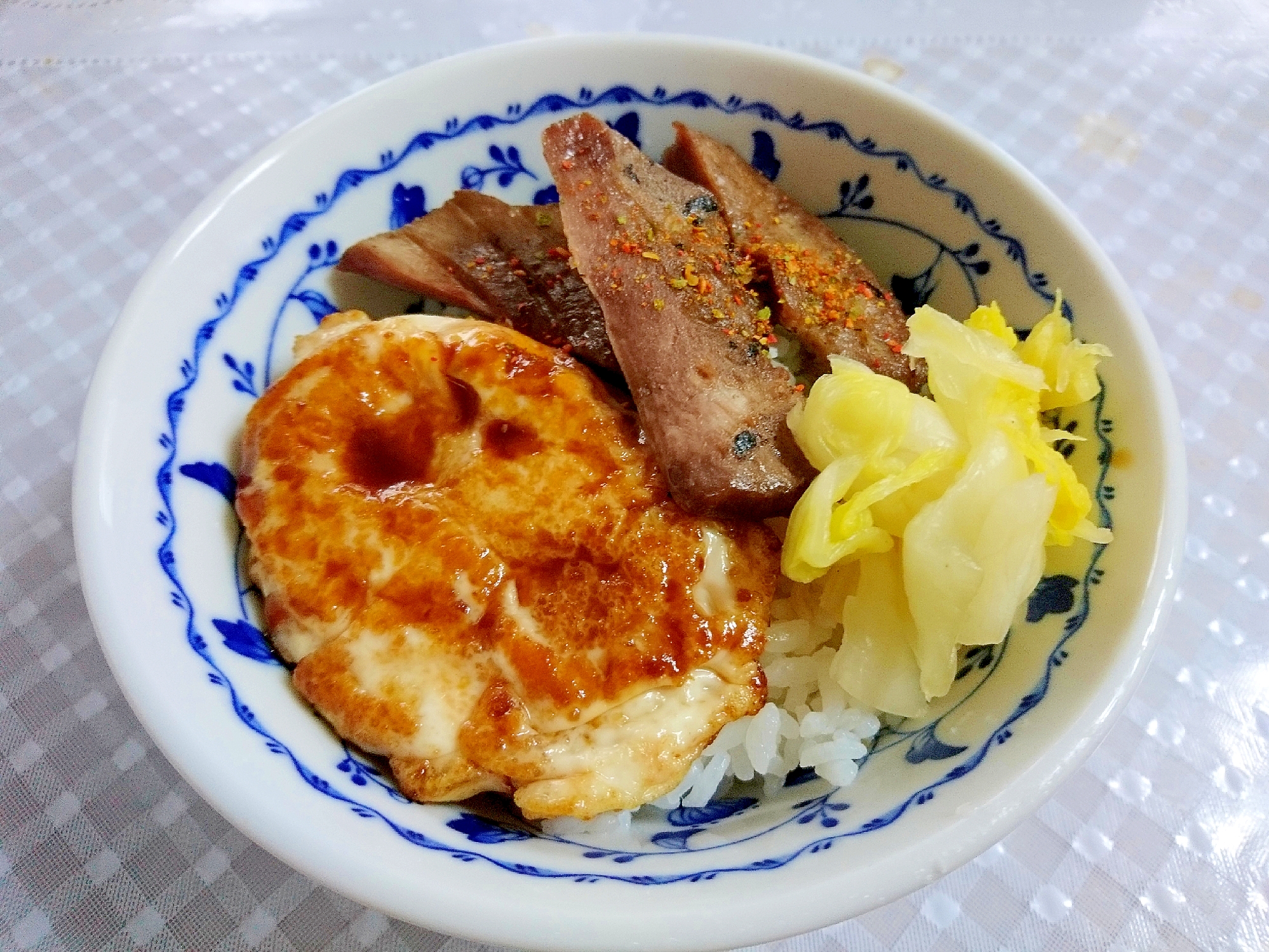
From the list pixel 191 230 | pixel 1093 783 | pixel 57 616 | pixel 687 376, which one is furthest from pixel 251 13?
pixel 1093 783

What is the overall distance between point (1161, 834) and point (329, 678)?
1592mm

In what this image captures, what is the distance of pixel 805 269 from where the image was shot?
1881 millimetres

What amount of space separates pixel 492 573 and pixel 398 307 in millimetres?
859

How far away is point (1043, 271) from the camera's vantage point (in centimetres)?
172

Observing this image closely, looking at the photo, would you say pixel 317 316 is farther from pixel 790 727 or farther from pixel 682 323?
pixel 790 727

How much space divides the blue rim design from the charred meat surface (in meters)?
0.10

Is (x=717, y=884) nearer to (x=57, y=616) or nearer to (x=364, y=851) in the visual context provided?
(x=364, y=851)

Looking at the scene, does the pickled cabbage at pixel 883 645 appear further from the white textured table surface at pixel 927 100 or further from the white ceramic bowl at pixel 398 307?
the white textured table surface at pixel 927 100

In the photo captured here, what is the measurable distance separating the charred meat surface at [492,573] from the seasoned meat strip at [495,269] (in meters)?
0.17

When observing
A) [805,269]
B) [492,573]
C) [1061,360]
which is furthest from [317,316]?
[1061,360]

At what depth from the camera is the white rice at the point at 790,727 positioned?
147 centimetres

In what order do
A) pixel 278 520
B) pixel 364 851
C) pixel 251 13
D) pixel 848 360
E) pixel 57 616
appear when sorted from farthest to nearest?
pixel 251 13 < pixel 57 616 < pixel 848 360 < pixel 278 520 < pixel 364 851

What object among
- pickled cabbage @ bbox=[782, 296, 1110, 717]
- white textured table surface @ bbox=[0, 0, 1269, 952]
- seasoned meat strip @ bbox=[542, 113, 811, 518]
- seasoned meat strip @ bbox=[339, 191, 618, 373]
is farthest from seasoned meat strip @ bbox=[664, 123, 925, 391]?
white textured table surface @ bbox=[0, 0, 1269, 952]

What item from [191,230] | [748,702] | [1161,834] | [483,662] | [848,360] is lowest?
[1161,834]
